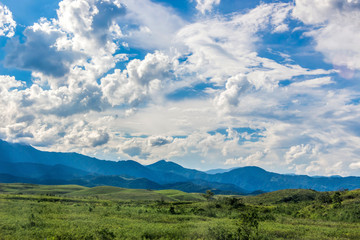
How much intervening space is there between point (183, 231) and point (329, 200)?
95.6 metres

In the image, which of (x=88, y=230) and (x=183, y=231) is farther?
(x=183, y=231)

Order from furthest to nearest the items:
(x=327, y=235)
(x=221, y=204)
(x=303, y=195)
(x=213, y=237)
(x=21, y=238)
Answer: (x=303, y=195), (x=221, y=204), (x=327, y=235), (x=213, y=237), (x=21, y=238)

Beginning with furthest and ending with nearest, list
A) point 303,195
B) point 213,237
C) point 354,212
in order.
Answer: point 303,195
point 354,212
point 213,237

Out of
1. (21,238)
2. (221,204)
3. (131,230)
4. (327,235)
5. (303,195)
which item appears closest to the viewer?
(21,238)

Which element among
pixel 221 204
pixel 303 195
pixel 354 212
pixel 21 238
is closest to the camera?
pixel 21 238

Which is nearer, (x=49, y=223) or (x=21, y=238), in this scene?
(x=21, y=238)

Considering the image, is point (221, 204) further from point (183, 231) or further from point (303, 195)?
point (303, 195)

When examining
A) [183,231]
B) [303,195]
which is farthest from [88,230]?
[303,195]

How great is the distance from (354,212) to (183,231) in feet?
188

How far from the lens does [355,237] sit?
44812mm

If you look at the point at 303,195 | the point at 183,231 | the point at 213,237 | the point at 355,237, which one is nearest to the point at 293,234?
the point at 355,237

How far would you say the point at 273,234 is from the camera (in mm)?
46031

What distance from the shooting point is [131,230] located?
141 ft

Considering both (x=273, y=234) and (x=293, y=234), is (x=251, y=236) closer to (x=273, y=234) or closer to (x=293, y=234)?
(x=273, y=234)
